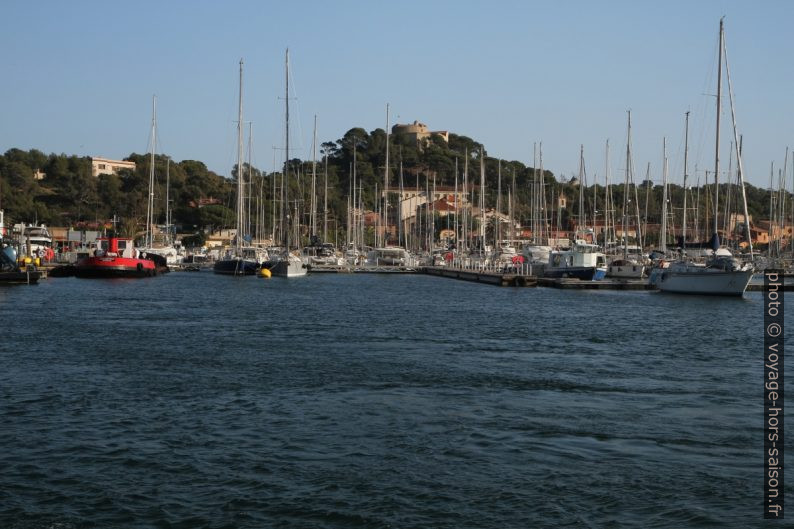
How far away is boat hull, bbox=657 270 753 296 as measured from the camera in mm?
51094

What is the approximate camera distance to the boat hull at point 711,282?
51.1 meters

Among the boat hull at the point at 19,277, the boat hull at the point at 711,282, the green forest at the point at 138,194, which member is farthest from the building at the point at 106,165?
the boat hull at the point at 711,282

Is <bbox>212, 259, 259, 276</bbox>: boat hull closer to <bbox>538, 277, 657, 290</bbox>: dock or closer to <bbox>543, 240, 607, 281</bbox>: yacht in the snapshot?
<bbox>543, 240, 607, 281</bbox>: yacht

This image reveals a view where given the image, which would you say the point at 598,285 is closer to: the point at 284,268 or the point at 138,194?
the point at 284,268

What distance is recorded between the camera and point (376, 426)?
18078 mm

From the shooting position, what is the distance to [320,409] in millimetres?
19656

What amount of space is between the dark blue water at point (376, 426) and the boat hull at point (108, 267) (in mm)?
32730

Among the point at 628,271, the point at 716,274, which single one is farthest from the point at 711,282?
the point at 628,271

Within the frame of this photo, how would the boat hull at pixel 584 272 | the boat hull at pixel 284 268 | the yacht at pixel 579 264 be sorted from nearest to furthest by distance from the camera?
1. the boat hull at pixel 584 272
2. the yacht at pixel 579 264
3. the boat hull at pixel 284 268

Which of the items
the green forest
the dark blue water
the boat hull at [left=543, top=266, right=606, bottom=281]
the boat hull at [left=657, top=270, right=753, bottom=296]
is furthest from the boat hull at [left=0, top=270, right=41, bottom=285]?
the green forest

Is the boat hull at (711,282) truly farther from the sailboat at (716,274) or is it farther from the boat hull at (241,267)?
the boat hull at (241,267)

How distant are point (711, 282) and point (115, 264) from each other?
40.2m

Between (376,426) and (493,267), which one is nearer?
(376,426)

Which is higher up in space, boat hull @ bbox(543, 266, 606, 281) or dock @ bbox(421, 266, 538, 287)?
boat hull @ bbox(543, 266, 606, 281)
